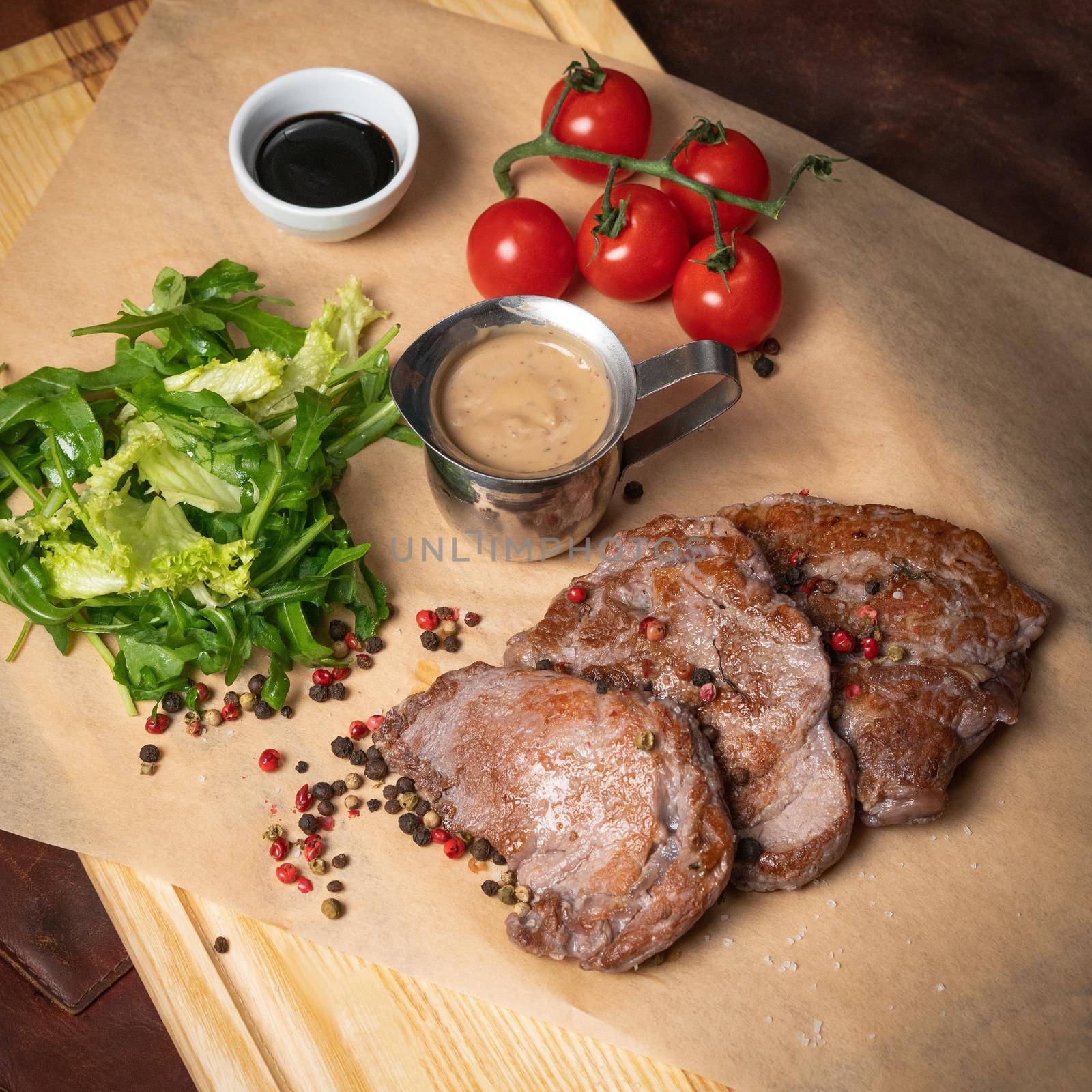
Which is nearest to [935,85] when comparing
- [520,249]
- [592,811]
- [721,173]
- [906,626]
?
[721,173]

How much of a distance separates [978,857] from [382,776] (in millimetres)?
2310

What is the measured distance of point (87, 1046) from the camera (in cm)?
416

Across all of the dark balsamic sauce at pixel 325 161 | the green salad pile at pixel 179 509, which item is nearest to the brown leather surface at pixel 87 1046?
the green salad pile at pixel 179 509

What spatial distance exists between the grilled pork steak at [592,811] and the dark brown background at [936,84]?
384cm

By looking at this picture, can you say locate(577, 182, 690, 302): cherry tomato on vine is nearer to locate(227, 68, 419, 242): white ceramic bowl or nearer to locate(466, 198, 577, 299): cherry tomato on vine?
locate(466, 198, 577, 299): cherry tomato on vine

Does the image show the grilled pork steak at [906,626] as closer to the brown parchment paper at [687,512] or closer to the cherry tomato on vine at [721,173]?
the brown parchment paper at [687,512]

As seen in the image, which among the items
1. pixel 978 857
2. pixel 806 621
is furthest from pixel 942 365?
pixel 978 857

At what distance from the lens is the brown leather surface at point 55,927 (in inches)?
165

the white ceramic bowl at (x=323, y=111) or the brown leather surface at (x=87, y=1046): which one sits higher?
the white ceramic bowl at (x=323, y=111)

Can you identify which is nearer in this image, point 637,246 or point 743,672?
point 743,672

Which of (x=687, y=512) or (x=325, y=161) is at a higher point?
(x=325, y=161)

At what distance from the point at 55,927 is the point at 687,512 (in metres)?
3.13

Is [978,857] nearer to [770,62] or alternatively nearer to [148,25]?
[770,62]

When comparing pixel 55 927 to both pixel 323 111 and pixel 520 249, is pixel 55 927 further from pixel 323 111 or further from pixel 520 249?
pixel 323 111
